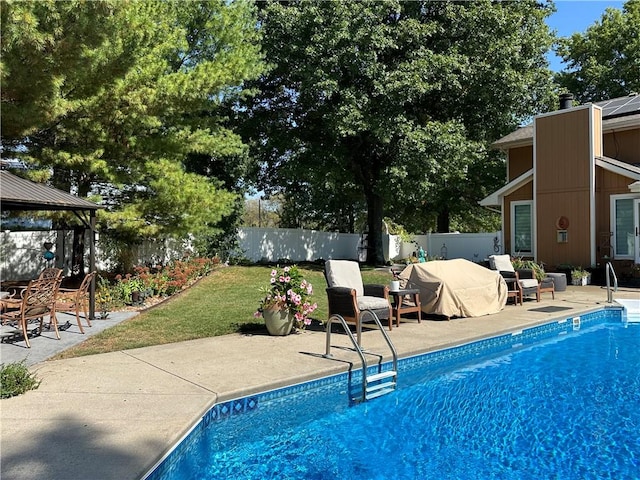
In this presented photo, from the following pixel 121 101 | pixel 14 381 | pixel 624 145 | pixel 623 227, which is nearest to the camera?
pixel 14 381

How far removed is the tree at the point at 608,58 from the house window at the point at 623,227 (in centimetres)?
1393

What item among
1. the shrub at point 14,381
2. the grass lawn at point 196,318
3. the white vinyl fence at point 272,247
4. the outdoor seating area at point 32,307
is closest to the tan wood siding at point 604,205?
the white vinyl fence at point 272,247

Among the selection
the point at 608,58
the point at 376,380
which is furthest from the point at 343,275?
the point at 608,58

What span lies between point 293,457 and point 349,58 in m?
16.3

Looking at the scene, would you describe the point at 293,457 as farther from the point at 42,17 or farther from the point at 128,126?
the point at 128,126

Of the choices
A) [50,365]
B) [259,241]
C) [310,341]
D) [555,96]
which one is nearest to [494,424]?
[310,341]

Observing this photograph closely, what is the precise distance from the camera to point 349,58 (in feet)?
59.7

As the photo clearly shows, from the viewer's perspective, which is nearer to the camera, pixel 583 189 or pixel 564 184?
pixel 583 189

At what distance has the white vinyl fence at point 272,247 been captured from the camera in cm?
1435

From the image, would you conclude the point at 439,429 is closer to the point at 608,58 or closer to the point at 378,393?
the point at 378,393

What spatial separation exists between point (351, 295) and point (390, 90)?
1216 centimetres

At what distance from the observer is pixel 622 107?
1875cm

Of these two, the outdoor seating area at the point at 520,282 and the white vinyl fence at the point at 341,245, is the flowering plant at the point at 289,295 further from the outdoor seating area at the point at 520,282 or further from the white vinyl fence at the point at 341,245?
the white vinyl fence at the point at 341,245

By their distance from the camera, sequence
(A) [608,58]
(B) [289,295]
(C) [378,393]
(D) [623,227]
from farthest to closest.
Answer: (A) [608,58], (D) [623,227], (B) [289,295], (C) [378,393]
